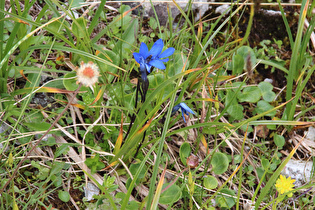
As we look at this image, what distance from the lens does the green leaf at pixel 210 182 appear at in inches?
68.9

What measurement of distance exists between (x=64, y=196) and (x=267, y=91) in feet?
5.24

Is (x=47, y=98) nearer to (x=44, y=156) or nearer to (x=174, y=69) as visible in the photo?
(x=44, y=156)

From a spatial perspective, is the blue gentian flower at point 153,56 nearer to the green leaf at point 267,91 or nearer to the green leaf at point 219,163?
the green leaf at point 219,163

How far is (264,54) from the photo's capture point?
2.38 meters

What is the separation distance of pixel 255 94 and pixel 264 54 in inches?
16.8

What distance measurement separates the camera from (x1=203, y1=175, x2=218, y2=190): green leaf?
1749 millimetres

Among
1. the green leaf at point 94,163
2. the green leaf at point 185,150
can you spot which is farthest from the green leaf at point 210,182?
the green leaf at point 94,163

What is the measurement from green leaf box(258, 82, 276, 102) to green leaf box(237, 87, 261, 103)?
3.4 inches

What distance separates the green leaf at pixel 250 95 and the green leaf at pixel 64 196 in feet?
4.42

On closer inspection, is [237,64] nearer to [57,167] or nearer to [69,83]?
[69,83]

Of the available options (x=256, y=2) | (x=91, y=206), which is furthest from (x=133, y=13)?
(x=91, y=206)

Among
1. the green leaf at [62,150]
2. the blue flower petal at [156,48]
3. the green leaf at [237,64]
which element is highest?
the blue flower petal at [156,48]

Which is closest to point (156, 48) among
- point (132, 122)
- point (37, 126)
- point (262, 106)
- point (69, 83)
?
point (132, 122)

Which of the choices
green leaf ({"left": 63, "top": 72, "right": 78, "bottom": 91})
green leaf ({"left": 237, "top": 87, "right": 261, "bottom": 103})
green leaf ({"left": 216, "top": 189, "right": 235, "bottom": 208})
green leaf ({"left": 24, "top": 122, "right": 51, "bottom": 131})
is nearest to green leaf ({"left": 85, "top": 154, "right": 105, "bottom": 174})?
green leaf ({"left": 24, "top": 122, "right": 51, "bottom": 131})
